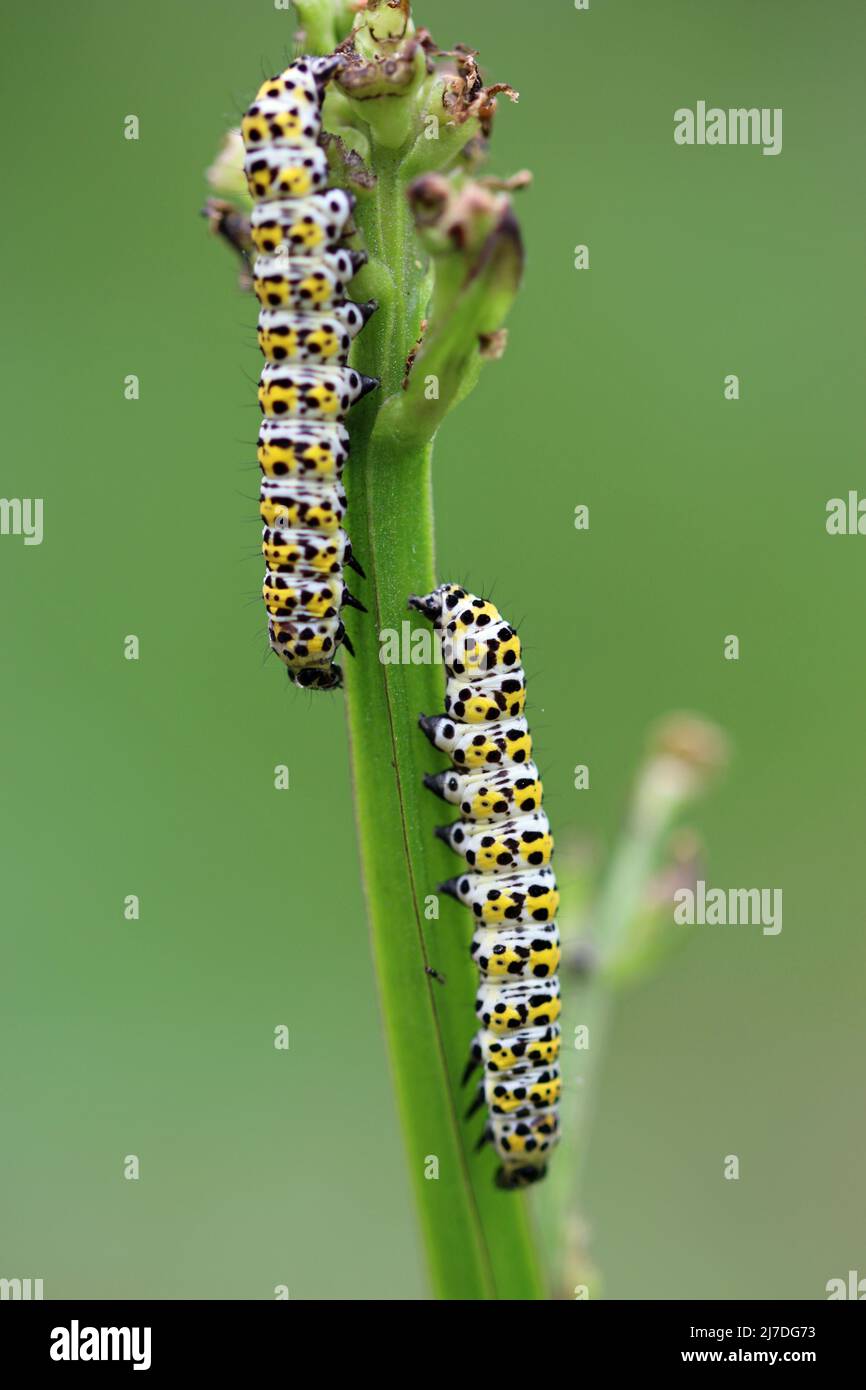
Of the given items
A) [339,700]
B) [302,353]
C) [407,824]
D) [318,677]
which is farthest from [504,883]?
[339,700]

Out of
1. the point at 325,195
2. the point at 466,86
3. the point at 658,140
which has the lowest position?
the point at 325,195

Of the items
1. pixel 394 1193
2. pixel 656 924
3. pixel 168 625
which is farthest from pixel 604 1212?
pixel 656 924

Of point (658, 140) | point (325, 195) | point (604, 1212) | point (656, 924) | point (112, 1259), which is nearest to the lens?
point (325, 195)

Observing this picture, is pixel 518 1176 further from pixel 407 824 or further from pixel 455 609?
pixel 455 609

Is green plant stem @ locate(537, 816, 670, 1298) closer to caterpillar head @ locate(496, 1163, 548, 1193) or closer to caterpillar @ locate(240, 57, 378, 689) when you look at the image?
caterpillar head @ locate(496, 1163, 548, 1193)

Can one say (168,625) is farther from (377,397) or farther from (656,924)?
(377,397)
